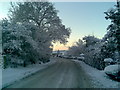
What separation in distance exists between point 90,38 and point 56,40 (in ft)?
74.0

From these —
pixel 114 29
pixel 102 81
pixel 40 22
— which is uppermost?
pixel 40 22

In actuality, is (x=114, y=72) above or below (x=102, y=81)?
above

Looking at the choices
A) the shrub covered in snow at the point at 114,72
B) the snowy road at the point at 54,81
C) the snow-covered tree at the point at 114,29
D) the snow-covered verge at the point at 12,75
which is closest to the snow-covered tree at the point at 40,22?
the snow-covered verge at the point at 12,75

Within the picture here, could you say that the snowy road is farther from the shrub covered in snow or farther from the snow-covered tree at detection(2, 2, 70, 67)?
the snow-covered tree at detection(2, 2, 70, 67)

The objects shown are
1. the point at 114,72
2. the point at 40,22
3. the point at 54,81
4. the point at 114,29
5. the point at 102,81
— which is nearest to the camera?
the point at 54,81

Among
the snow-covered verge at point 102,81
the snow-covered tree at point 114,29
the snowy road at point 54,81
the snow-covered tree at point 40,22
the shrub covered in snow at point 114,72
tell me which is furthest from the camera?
the snow-covered tree at point 40,22

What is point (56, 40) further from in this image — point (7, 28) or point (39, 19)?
point (7, 28)

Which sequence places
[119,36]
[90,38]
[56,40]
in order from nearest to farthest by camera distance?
1. [119,36]
2. [56,40]
3. [90,38]

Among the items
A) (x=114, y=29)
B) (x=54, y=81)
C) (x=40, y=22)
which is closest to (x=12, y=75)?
(x=54, y=81)

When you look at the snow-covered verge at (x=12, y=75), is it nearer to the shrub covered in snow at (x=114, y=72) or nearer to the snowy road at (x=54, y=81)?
the snowy road at (x=54, y=81)

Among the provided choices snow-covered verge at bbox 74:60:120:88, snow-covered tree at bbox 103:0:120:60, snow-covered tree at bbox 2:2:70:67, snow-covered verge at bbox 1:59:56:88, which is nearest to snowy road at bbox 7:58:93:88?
snow-covered verge at bbox 74:60:120:88

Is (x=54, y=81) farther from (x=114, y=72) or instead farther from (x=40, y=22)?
(x=40, y=22)

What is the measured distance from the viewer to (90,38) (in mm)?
52125

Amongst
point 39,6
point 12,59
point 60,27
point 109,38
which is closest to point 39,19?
point 39,6
